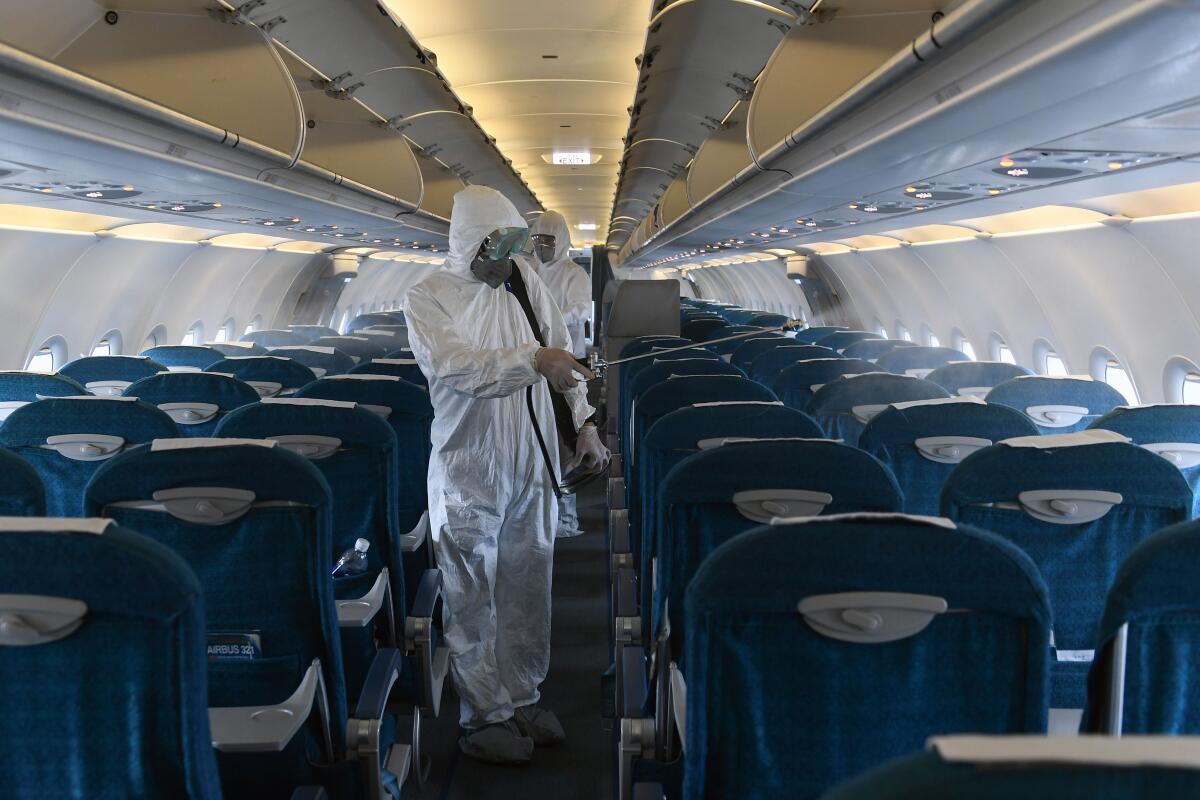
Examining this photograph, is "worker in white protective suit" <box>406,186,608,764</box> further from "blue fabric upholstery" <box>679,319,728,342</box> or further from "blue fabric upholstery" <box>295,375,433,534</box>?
"blue fabric upholstery" <box>679,319,728,342</box>

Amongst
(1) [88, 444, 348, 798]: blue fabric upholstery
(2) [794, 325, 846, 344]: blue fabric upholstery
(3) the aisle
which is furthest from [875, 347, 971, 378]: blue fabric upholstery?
(1) [88, 444, 348, 798]: blue fabric upholstery

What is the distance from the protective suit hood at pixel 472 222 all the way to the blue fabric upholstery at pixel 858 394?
2.10 meters

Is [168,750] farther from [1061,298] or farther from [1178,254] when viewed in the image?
[1061,298]

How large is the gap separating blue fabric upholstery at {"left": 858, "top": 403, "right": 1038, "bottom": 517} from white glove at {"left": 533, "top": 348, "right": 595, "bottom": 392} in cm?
123

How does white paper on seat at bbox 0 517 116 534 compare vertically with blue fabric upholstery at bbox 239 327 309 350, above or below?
above

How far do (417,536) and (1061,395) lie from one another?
3.57 m

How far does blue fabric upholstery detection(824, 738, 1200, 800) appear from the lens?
37.0 inches

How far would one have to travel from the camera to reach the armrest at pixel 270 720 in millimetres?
2562

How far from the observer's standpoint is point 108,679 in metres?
1.88

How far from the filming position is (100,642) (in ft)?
6.12

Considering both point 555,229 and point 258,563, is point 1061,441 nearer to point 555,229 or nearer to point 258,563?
point 258,563

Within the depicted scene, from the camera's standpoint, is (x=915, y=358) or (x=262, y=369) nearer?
(x=262, y=369)

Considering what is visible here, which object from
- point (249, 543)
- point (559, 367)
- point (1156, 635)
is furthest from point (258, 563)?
point (1156, 635)

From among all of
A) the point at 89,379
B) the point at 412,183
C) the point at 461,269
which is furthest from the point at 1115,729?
the point at 412,183
